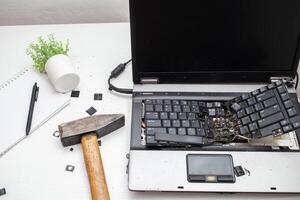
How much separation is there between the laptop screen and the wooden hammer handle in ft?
0.61

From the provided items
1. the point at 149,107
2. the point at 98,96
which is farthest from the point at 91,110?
the point at 149,107

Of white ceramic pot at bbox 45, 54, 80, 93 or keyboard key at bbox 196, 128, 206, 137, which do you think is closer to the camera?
keyboard key at bbox 196, 128, 206, 137

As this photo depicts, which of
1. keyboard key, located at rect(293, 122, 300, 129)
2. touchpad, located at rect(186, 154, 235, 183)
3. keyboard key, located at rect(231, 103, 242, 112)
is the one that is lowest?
touchpad, located at rect(186, 154, 235, 183)

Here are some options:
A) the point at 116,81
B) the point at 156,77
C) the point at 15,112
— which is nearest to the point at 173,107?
the point at 156,77

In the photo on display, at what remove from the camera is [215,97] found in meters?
0.87

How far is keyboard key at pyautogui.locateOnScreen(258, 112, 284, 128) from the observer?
30.1 inches

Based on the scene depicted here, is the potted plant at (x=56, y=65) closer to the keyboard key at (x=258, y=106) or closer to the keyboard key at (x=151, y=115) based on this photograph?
the keyboard key at (x=151, y=115)

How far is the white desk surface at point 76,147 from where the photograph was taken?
743 millimetres

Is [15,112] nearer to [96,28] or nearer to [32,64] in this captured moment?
[32,64]

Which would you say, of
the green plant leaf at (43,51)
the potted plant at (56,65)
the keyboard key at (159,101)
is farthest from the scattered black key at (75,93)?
the keyboard key at (159,101)

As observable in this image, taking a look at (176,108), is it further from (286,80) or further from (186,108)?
(286,80)

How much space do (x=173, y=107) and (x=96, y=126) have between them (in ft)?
0.58

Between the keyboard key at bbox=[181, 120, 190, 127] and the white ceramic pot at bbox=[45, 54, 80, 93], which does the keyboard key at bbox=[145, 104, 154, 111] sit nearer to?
the keyboard key at bbox=[181, 120, 190, 127]

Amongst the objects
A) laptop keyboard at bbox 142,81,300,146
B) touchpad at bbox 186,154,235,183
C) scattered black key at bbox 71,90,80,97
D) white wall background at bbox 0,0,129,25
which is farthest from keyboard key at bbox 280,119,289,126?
white wall background at bbox 0,0,129,25
